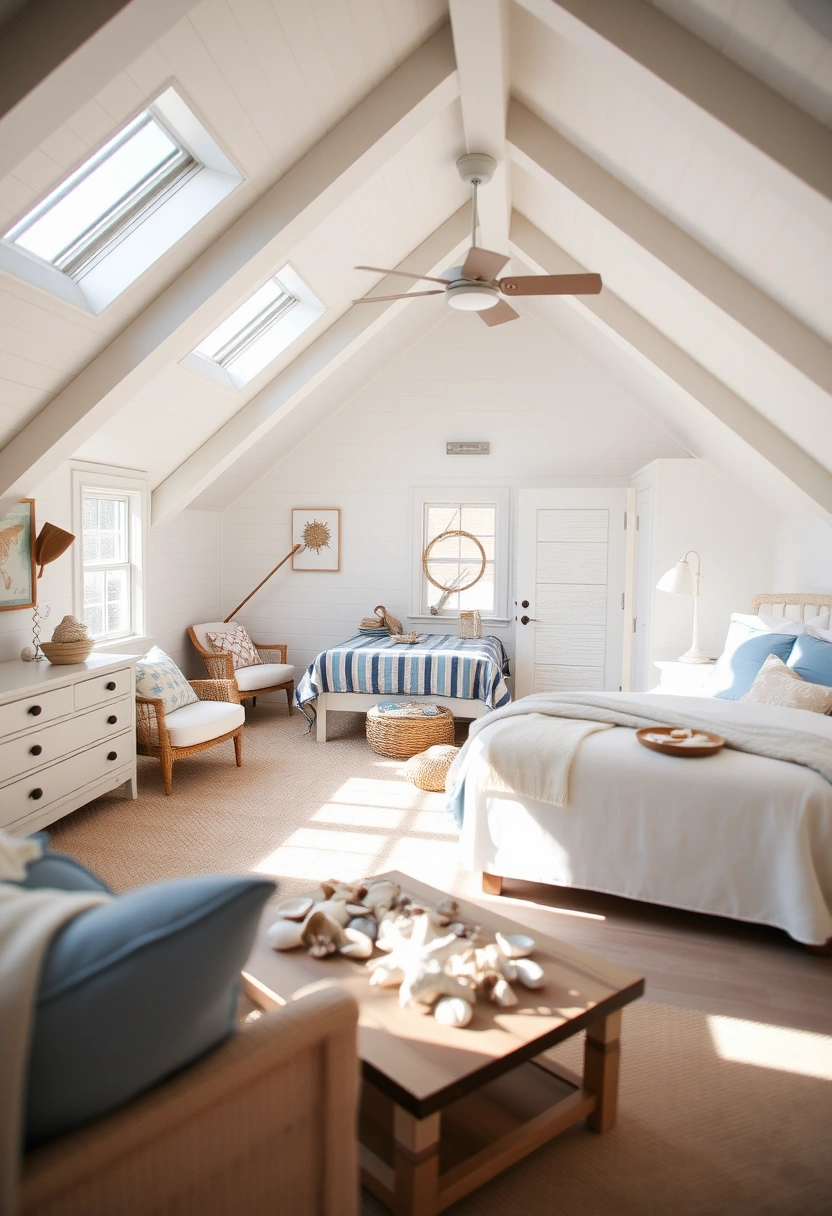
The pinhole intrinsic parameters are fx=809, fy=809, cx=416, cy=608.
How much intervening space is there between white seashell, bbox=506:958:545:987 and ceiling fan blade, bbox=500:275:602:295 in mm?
2496

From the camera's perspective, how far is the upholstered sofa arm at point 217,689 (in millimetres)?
5348

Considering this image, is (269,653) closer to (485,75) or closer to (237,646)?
(237,646)

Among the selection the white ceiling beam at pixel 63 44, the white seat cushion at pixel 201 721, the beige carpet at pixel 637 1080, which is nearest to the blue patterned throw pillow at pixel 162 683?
the white seat cushion at pixel 201 721

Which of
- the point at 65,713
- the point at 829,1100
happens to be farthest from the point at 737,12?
the point at 65,713

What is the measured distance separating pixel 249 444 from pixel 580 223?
8.73 ft

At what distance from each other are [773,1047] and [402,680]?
11.6 feet

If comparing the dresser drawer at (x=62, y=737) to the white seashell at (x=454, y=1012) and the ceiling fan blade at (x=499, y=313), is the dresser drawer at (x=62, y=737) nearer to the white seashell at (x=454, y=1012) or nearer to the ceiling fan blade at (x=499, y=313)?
the white seashell at (x=454, y=1012)

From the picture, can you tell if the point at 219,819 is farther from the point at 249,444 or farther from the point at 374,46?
the point at 374,46

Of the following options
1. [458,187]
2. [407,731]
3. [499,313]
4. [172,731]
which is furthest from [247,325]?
[407,731]

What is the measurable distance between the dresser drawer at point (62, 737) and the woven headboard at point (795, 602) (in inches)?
150

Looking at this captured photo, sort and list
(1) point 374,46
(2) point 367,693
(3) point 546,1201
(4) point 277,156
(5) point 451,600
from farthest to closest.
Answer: (5) point 451,600, (2) point 367,693, (4) point 277,156, (1) point 374,46, (3) point 546,1201

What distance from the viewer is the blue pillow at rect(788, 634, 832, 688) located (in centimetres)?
382

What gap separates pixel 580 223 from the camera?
13.8 feet

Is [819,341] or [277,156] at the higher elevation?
[277,156]
